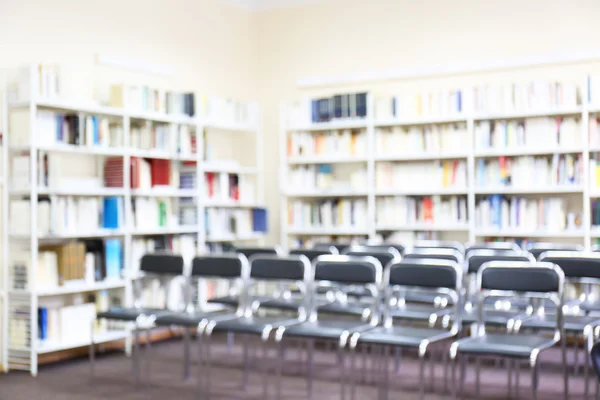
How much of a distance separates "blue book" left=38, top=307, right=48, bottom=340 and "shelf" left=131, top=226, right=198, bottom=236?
1137 millimetres

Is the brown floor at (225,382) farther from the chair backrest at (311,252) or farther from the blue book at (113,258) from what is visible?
the chair backrest at (311,252)

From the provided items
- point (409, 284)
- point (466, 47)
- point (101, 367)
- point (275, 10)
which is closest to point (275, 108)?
point (275, 10)

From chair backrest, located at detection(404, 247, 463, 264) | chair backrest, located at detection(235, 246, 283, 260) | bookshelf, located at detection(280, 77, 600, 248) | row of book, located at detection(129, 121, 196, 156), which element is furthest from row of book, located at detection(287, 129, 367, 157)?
chair backrest, located at detection(404, 247, 463, 264)

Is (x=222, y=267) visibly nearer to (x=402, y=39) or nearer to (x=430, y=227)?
(x=430, y=227)

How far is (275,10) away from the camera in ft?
32.1

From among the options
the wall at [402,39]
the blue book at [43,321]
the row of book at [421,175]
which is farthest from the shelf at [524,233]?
the blue book at [43,321]

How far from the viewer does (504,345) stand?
4766mm

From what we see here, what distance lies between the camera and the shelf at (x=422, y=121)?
27.4 ft

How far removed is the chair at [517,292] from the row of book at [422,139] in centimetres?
312

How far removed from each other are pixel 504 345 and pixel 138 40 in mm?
5052

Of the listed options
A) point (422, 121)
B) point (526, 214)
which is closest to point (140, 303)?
point (422, 121)

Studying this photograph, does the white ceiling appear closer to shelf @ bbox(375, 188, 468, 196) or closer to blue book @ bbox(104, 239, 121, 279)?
shelf @ bbox(375, 188, 468, 196)

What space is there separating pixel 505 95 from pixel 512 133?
374mm

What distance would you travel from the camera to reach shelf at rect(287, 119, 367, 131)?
888 centimetres
